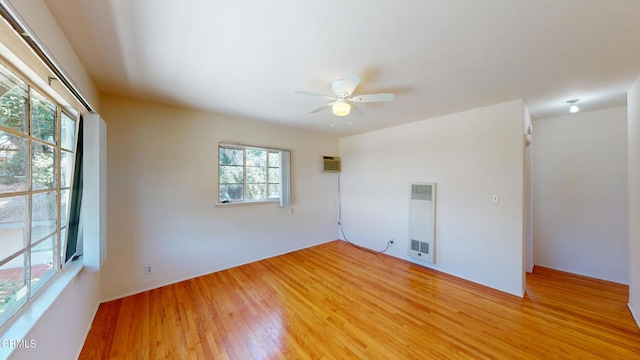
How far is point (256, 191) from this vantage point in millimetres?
3826

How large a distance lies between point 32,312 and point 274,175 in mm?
3087

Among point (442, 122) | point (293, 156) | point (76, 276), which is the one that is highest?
point (442, 122)

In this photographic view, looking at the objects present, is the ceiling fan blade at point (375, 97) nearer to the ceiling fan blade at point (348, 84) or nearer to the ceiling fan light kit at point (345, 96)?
the ceiling fan light kit at point (345, 96)

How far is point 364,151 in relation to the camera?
4469 mm

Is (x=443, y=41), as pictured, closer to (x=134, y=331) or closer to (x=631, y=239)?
(x=631, y=239)

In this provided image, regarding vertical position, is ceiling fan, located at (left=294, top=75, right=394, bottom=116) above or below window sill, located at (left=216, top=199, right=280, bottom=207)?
above

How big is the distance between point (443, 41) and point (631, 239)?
9.52ft

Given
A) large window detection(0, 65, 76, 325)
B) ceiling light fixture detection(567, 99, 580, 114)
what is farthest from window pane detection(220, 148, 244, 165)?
ceiling light fixture detection(567, 99, 580, 114)

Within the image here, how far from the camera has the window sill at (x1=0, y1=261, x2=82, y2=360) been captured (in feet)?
3.22

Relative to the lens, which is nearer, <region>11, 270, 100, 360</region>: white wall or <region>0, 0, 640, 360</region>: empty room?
<region>11, 270, 100, 360</region>: white wall

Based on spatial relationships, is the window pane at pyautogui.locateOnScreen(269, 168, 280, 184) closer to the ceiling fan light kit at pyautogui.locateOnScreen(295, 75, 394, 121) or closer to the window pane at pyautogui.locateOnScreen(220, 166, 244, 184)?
the window pane at pyautogui.locateOnScreen(220, 166, 244, 184)

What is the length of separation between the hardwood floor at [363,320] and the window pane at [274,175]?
1.62 m

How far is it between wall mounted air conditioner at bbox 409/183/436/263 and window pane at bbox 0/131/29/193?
3986mm

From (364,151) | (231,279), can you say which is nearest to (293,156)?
(364,151)
